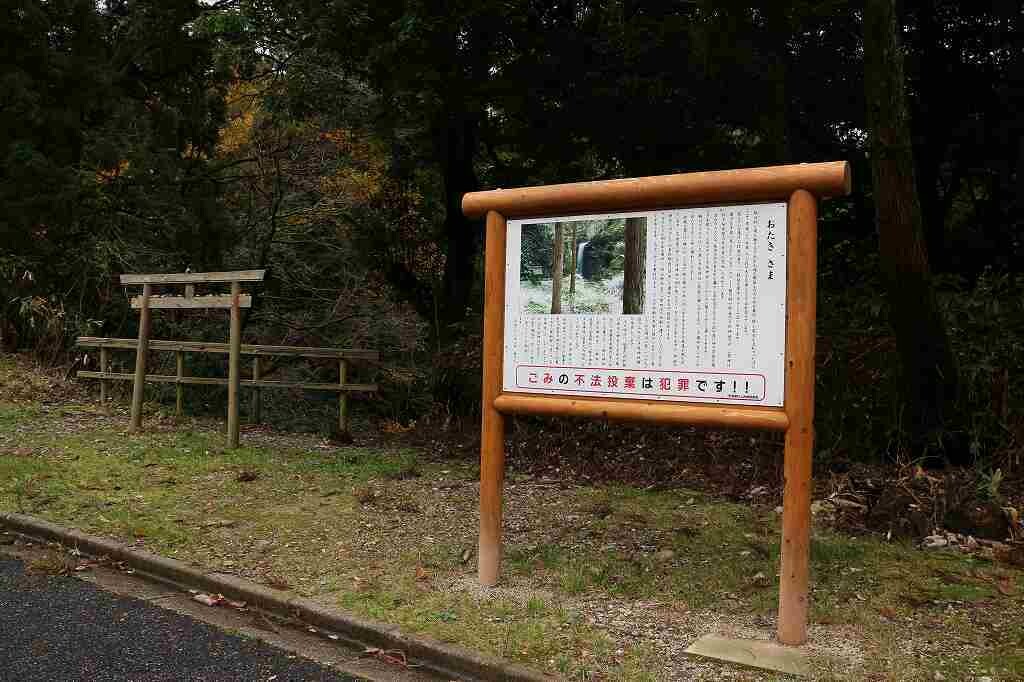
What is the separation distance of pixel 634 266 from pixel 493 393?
109 centimetres

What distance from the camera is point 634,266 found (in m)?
4.92

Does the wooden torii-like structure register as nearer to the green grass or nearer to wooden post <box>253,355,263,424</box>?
the green grass

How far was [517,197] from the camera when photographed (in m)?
5.25

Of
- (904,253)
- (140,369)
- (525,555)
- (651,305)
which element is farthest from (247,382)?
(651,305)

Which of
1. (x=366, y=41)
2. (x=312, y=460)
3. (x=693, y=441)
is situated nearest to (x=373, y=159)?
(x=366, y=41)

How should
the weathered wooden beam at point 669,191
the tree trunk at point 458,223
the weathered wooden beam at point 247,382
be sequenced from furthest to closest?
the tree trunk at point 458,223
the weathered wooden beam at point 247,382
the weathered wooden beam at point 669,191

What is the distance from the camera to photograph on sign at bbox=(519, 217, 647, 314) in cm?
492

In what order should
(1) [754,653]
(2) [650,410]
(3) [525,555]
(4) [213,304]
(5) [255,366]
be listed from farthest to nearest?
(5) [255,366] → (4) [213,304] → (3) [525,555] → (2) [650,410] → (1) [754,653]

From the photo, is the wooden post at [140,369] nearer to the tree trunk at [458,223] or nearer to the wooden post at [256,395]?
the wooden post at [256,395]

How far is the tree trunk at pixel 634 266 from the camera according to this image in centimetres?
487

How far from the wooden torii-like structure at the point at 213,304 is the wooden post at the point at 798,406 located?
6.30 m

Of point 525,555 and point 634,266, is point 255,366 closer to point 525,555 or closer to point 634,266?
point 525,555

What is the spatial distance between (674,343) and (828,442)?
4375 millimetres

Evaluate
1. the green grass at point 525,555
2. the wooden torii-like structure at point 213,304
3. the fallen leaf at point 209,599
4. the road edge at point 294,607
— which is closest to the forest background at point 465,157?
the green grass at point 525,555
